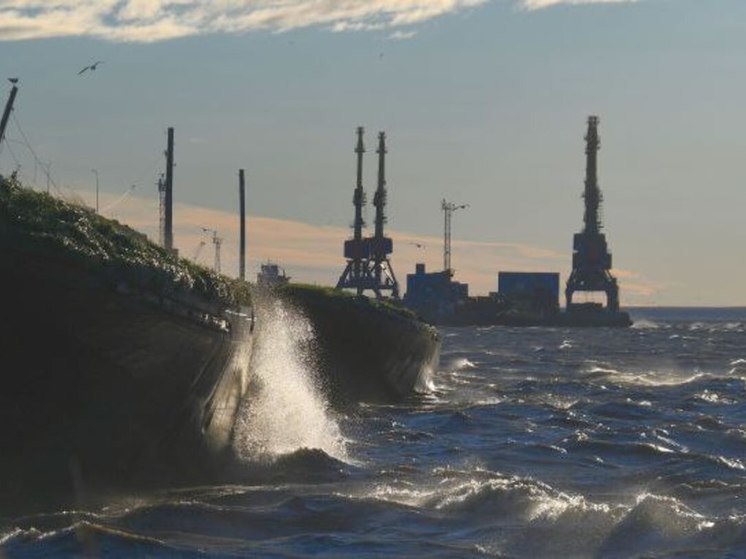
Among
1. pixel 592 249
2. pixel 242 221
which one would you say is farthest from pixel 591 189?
pixel 242 221

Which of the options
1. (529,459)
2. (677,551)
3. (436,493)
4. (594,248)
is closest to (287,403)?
(529,459)

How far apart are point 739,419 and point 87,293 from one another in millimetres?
17639

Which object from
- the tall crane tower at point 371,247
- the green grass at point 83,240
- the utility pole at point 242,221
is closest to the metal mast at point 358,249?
the tall crane tower at point 371,247

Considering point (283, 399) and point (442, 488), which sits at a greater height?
point (283, 399)

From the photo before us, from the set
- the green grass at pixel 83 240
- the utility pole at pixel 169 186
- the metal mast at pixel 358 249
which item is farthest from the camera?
the metal mast at pixel 358 249

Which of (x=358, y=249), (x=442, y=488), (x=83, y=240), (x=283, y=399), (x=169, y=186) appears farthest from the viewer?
(x=358, y=249)

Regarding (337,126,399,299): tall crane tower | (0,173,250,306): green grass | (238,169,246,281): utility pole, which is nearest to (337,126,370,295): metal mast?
(337,126,399,299): tall crane tower

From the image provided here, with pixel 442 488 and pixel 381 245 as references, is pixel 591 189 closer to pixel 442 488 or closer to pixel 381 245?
pixel 381 245

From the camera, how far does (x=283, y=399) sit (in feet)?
81.1

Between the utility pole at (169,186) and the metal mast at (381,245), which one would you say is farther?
the metal mast at (381,245)

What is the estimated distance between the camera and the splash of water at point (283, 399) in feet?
69.5

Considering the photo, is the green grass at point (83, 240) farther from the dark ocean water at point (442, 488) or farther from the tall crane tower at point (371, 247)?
the tall crane tower at point (371, 247)

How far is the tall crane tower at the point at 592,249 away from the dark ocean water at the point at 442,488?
447 feet

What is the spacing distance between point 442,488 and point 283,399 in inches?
269
